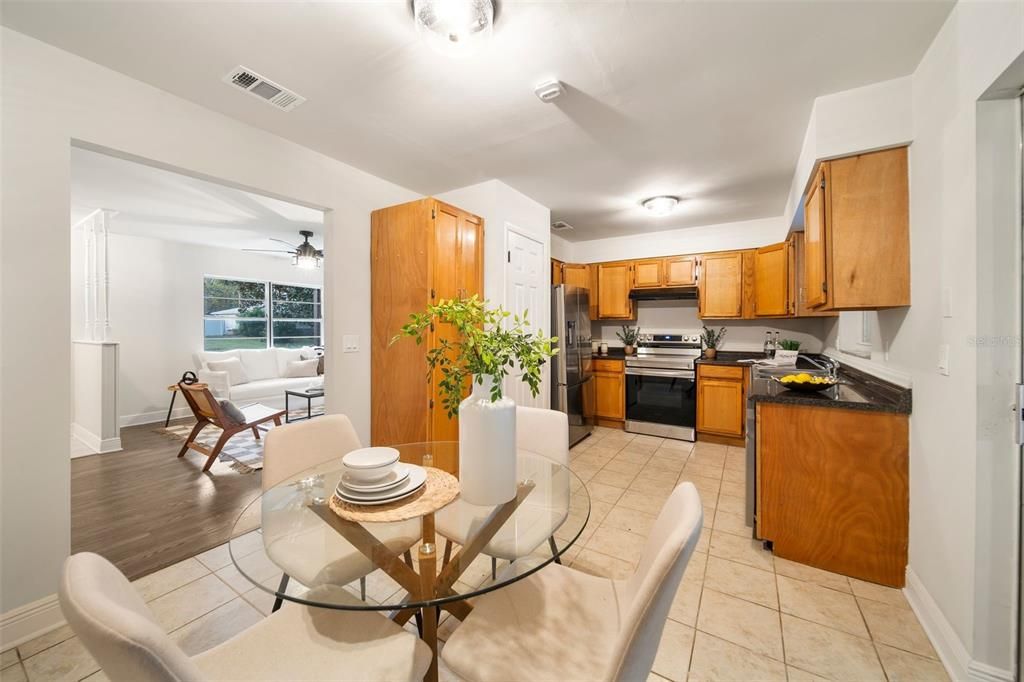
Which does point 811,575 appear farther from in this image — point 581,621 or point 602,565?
point 581,621

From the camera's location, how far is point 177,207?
3.94 meters

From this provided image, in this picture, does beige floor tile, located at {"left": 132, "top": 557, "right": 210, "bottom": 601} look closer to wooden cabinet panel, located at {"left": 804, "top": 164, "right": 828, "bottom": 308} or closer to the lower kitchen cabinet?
the lower kitchen cabinet

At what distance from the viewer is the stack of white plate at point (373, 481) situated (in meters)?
1.18

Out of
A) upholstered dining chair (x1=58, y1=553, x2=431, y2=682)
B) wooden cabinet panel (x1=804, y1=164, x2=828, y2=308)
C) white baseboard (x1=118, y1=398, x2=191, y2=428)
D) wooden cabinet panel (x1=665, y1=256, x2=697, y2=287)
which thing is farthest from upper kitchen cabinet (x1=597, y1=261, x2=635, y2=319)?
white baseboard (x1=118, y1=398, x2=191, y2=428)

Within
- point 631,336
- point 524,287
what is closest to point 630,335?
point 631,336

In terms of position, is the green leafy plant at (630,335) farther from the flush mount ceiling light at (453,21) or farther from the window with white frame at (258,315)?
the window with white frame at (258,315)

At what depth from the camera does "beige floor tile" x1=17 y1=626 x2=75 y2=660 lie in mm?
1511

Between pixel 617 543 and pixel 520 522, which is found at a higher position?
pixel 520 522

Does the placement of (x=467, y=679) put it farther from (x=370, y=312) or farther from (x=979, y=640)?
(x=370, y=312)

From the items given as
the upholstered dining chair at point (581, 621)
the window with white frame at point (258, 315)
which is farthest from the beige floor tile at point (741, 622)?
the window with white frame at point (258, 315)

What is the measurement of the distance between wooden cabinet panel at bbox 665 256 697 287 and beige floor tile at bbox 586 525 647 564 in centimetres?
315

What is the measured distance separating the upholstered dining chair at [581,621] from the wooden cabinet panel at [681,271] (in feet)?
12.9

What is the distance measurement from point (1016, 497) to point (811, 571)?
0.98 metres

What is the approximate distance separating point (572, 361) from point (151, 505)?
3.65m
